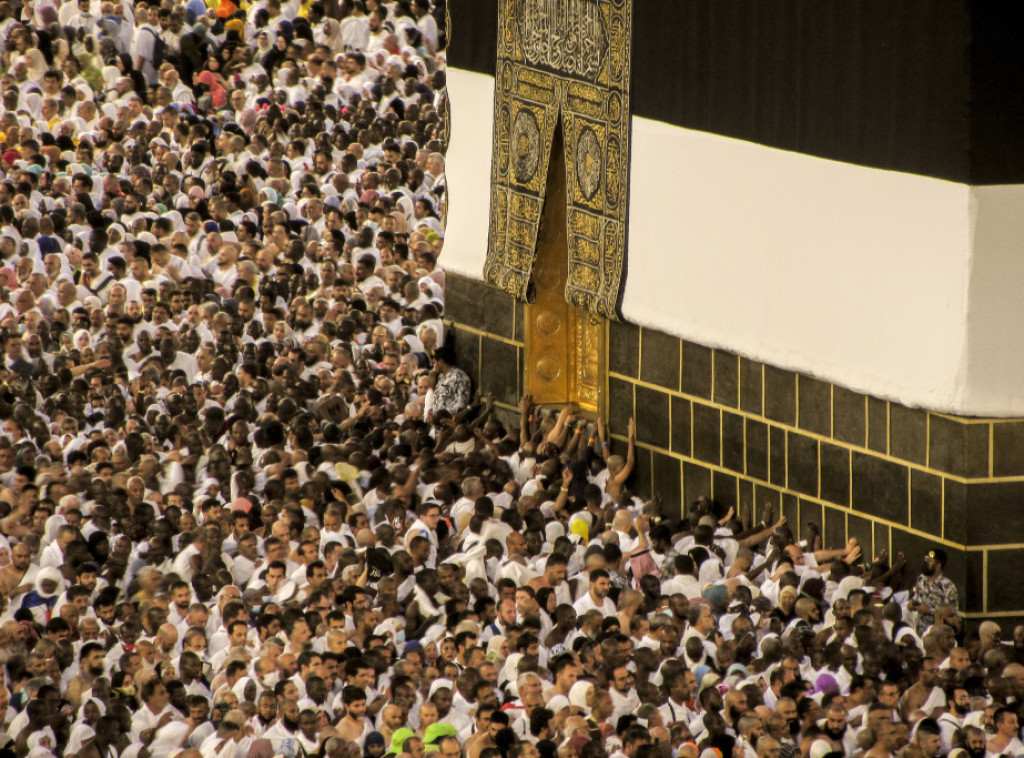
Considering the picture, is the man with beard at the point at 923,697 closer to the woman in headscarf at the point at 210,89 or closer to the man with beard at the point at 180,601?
the man with beard at the point at 180,601

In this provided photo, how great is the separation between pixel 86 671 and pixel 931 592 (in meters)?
5.04

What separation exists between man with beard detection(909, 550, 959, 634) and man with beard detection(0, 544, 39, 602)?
5.51 metres

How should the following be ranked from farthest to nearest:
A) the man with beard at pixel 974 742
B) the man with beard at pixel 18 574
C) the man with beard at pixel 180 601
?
the man with beard at pixel 18 574 < the man with beard at pixel 180 601 < the man with beard at pixel 974 742

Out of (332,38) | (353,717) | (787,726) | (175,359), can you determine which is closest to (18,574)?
A: (353,717)

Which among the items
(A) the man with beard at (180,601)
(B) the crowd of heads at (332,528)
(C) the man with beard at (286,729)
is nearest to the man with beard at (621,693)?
(B) the crowd of heads at (332,528)

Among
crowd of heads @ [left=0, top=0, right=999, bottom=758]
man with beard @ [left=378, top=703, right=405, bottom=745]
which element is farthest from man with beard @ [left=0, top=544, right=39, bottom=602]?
man with beard @ [left=378, top=703, right=405, bottom=745]

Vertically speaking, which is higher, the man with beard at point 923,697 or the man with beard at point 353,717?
the man with beard at point 923,697

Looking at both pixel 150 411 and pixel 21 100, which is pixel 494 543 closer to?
pixel 150 411

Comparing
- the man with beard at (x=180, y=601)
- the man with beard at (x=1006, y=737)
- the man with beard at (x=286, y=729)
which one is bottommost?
the man with beard at (x=180, y=601)

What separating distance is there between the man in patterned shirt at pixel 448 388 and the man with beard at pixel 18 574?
14.6ft

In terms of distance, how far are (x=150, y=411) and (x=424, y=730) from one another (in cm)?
548

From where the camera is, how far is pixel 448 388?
1620 cm

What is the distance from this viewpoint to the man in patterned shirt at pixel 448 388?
16.1m

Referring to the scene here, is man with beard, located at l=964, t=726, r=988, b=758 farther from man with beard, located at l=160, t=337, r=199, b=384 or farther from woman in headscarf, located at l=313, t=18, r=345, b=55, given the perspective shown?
woman in headscarf, located at l=313, t=18, r=345, b=55
